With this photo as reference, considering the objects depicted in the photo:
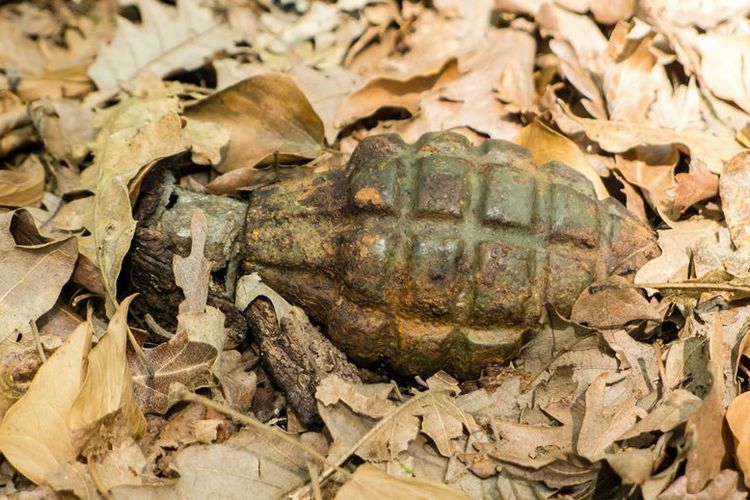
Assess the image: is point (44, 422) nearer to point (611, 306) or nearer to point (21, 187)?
point (21, 187)

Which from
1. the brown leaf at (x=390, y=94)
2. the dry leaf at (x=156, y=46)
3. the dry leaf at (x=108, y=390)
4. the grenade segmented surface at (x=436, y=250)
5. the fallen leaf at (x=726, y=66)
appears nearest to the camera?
the dry leaf at (x=108, y=390)

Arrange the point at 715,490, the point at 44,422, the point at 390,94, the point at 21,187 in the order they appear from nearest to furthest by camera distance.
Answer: the point at 715,490
the point at 44,422
the point at 21,187
the point at 390,94

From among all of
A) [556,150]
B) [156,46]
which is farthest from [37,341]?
[556,150]

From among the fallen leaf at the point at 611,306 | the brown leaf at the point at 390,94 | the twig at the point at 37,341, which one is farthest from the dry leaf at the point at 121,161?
the fallen leaf at the point at 611,306

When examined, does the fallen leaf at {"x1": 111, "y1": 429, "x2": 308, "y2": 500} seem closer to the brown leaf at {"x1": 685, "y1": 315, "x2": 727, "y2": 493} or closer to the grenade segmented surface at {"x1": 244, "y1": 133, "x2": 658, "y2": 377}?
the grenade segmented surface at {"x1": 244, "y1": 133, "x2": 658, "y2": 377}

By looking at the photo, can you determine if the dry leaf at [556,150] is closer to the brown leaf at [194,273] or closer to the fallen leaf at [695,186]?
the fallen leaf at [695,186]

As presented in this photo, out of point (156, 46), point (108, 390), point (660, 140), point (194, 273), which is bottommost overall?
point (108, 390)
